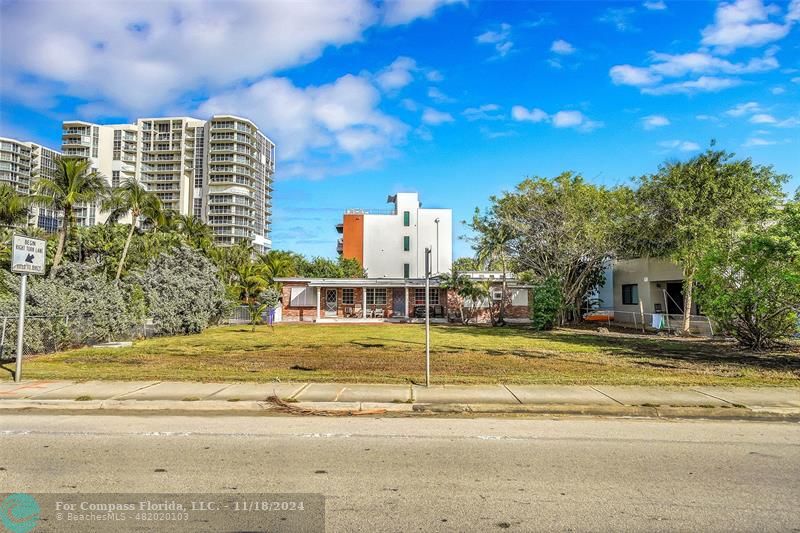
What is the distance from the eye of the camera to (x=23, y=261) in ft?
34.4

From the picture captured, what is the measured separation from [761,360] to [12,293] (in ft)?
74.9

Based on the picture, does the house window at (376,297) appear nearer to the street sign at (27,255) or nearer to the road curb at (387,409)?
the street sign at (27,255)

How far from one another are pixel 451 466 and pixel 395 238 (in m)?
69.4


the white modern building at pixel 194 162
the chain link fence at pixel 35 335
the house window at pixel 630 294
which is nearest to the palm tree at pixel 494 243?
the house window at pixel 630 294

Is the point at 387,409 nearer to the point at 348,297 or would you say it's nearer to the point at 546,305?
the point at 546,305

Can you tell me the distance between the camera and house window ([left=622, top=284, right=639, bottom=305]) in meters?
32.2

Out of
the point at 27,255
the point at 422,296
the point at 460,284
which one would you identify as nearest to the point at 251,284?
the point at 422,296

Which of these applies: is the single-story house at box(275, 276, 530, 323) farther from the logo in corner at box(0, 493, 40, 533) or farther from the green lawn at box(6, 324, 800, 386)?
the logo in corner at box(0, 493, 40, 533)

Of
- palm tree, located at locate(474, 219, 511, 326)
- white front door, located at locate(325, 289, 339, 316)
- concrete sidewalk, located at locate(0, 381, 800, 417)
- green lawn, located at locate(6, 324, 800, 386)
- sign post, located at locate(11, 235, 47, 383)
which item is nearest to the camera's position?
concrete sidewalk, located at locate(0, 381, 800, 417)

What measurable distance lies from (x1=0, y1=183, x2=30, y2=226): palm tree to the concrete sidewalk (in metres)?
20.9

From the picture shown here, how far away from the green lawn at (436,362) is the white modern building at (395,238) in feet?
177

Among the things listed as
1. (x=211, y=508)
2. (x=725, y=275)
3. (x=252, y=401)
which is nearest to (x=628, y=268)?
(x=725, y=275)

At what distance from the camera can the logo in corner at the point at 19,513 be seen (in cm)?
397

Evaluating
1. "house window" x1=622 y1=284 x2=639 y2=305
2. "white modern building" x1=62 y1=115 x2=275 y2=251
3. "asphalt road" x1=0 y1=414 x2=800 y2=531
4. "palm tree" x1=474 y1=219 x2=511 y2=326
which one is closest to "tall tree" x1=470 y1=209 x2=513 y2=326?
"palm tree" x1=474 y1=219 x2=511 y2=326
